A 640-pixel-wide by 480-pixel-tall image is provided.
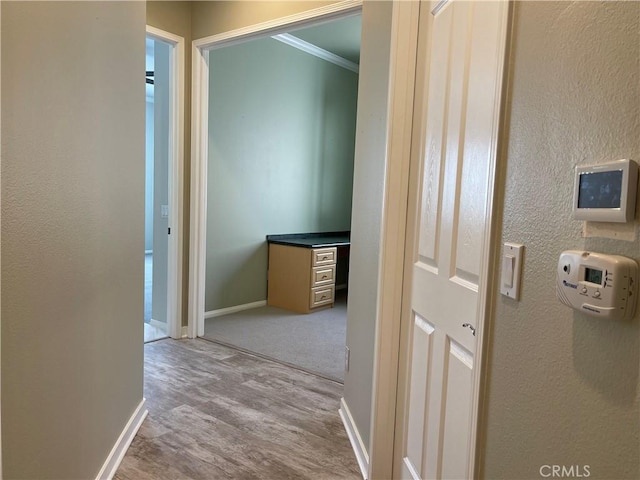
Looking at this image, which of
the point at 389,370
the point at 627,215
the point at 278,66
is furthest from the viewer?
the point at 278,66

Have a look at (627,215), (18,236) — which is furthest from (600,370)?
(18,236)

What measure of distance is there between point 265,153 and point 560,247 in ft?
14.2

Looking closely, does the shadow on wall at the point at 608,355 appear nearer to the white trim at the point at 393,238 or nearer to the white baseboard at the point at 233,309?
the white trim at the point at 393,238

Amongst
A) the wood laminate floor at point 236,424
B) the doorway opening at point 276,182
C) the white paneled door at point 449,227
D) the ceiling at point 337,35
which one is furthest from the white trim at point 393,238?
the ceiling at point 337,35

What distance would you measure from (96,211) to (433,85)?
4.30 ft

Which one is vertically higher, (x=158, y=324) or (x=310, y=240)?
(x=310, y=240)

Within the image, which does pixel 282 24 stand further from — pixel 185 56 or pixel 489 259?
pixel 489 259

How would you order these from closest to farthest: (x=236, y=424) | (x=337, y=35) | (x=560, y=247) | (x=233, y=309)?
(x=560, y=247), (x=236, y=424), (x=233, y=309), (x=337, y=35)

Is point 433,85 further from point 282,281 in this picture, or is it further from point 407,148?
point 282,281

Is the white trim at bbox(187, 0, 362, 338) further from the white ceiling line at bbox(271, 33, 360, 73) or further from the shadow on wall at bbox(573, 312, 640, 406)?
the shadow on wall at bbox(573, 312, 640, 406)

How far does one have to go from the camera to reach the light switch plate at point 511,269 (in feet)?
2.86

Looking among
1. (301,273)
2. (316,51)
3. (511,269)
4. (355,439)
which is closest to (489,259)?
(511,269)

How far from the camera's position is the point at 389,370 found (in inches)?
70.0

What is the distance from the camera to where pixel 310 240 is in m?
5.12
